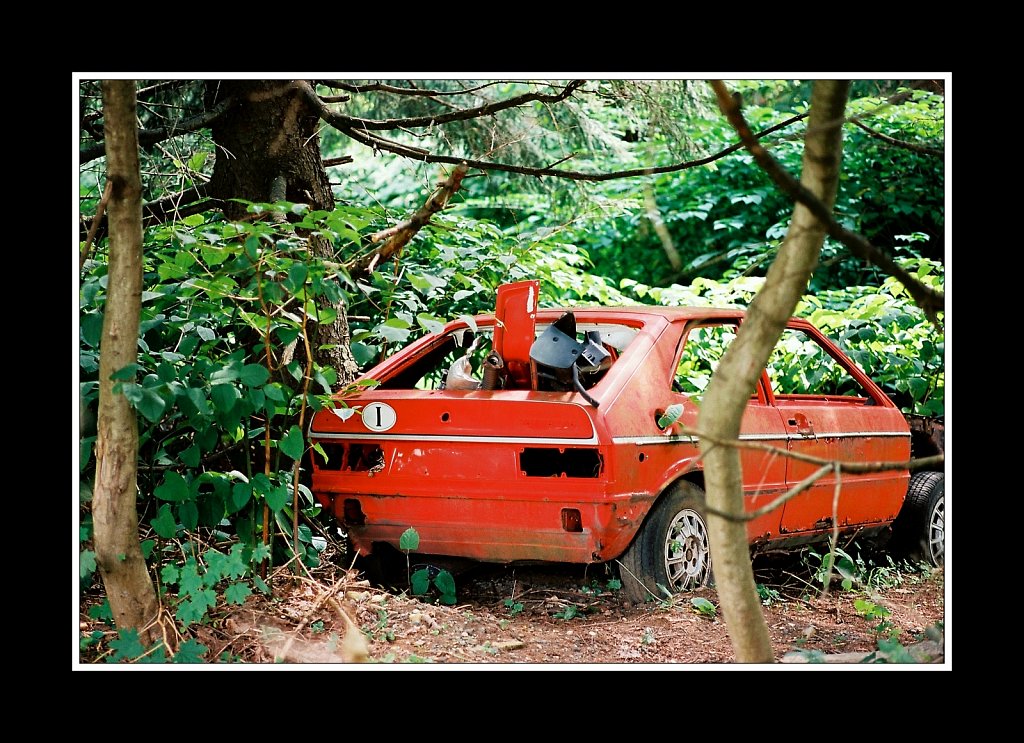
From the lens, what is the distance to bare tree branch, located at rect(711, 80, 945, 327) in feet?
10.2

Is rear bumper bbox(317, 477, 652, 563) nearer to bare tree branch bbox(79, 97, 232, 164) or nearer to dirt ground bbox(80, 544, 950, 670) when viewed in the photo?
dirt ground bbox(80, 544, 950, 670)

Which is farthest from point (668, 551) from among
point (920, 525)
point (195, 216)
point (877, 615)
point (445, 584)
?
point (195, 216)

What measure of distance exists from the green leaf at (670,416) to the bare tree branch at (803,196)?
71.0 inches

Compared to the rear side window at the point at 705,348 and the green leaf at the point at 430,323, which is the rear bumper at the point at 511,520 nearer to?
the green leaf at the point at 430,323

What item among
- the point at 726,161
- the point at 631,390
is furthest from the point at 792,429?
the point at 726,161

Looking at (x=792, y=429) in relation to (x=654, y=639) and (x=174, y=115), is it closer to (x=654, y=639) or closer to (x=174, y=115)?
(x=654, y=639)

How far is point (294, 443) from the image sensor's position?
4.88 meters

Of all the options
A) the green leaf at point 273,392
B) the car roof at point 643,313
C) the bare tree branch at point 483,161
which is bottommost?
the green leaf at point 273,392

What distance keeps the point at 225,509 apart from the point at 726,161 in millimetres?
10079

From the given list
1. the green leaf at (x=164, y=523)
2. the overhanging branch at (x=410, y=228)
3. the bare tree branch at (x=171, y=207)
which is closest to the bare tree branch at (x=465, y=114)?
the overhanging branch at (x=410, y=228)

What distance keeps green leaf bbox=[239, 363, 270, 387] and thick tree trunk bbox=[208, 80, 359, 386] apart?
5.38 feet

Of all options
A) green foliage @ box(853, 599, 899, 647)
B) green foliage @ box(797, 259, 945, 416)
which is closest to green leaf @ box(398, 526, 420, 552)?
green foliage @ box(853, 599, 899, 647)

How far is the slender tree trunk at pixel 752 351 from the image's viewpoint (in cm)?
331

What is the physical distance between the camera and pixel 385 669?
4.22 meters
